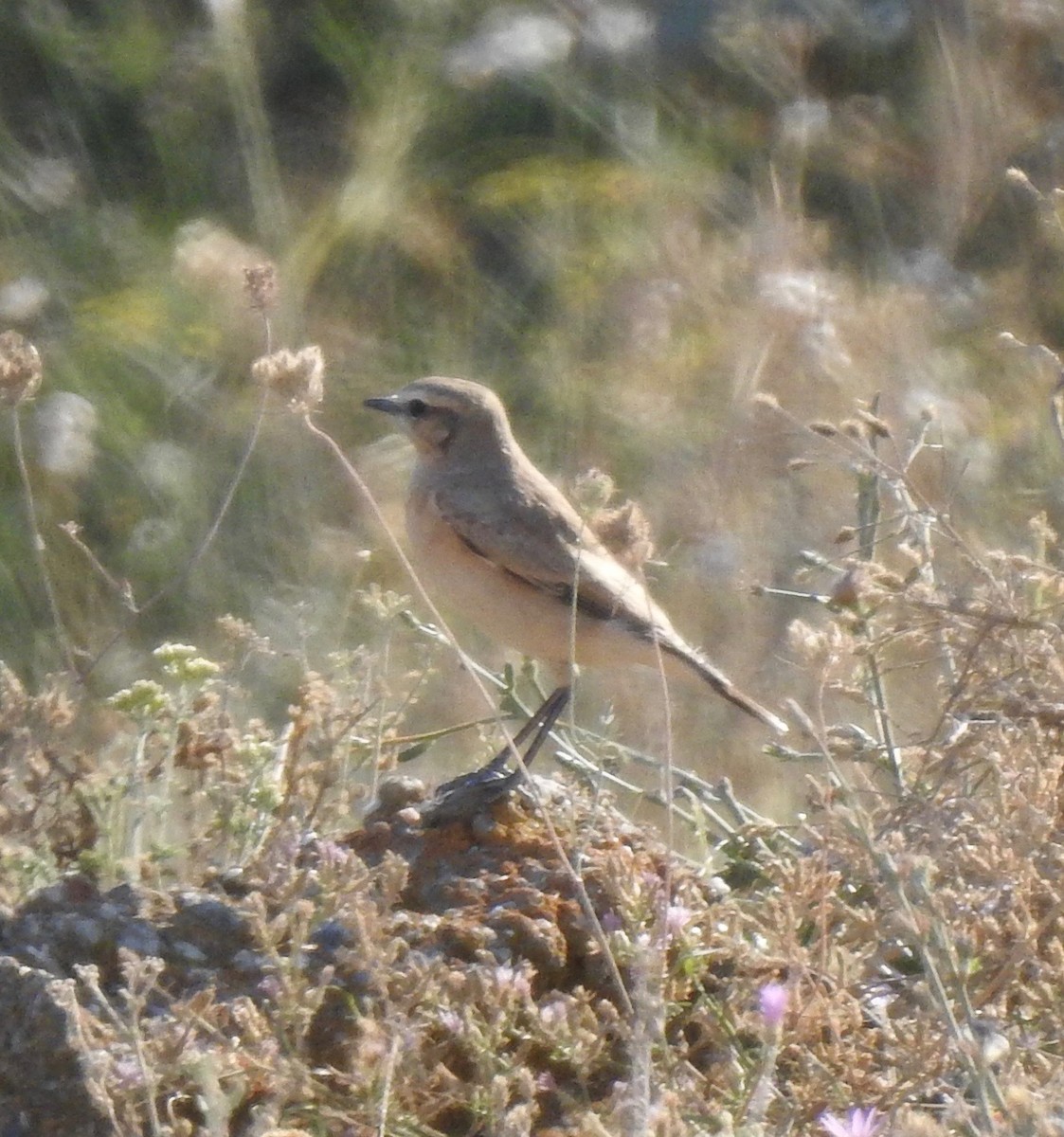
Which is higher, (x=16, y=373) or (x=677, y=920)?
(x=16, y=373)

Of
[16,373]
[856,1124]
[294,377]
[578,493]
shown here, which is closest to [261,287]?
[294,377]

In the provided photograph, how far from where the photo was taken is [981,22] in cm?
822

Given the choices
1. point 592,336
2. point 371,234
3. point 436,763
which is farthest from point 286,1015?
point 371,234

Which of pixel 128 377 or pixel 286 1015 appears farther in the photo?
pixel 128 377

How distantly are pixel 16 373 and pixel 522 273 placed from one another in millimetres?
5004

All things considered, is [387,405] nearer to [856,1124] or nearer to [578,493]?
[578,493]

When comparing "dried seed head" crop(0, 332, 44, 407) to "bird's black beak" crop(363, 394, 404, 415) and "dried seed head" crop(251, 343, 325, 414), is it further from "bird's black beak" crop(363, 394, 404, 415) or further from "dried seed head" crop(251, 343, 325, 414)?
"bird's black beak" crop(363, 394, 404, 415)

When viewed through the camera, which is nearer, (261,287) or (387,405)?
(261,287)

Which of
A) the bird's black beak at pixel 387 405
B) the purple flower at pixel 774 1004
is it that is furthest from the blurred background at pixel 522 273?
the purple flower at pixel 774 1004

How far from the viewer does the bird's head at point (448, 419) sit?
5387mm

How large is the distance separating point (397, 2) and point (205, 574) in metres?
3.32

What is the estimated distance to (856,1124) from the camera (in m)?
2.21

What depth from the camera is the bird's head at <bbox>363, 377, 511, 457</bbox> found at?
5.39 metres

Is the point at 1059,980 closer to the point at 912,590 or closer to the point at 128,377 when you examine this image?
the point at 912,590
